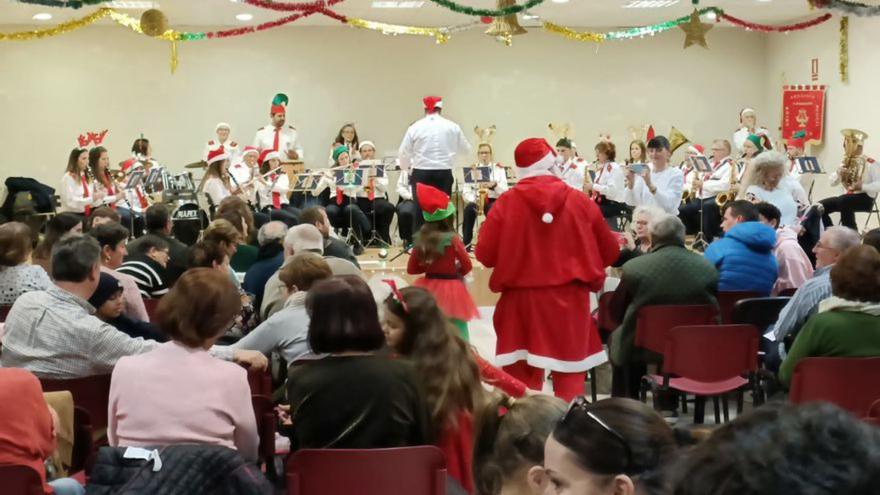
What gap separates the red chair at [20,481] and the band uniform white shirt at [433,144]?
8.41 meters

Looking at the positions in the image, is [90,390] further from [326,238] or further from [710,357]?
[326,238]

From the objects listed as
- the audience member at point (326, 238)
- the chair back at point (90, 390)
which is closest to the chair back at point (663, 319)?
the audience member at point (326, 238)

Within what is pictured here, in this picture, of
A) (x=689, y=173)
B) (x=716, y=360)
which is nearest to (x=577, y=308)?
(x=716, y=360)

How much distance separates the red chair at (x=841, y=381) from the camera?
402 centimetres

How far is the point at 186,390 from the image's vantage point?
293 cm

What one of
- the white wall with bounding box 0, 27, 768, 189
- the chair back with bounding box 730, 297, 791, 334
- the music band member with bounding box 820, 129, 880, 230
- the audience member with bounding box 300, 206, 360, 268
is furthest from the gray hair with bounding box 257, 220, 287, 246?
the white wall with bounding box 0, 27, 768, 189

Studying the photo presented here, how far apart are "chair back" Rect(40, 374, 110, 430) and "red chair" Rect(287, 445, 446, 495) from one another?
1088 millimetres

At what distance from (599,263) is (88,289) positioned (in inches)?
95.6

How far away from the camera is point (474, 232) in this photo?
13.6 metres

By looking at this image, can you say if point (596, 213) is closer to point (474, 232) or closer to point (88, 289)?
point (88, 289)

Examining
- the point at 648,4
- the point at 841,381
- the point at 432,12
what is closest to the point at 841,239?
the point at 841,381

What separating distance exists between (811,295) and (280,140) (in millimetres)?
10211

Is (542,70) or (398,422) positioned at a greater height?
(542,70)

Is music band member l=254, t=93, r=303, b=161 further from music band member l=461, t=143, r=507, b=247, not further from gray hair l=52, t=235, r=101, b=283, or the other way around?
gray hair l=52, t=235, r=101, b=283
